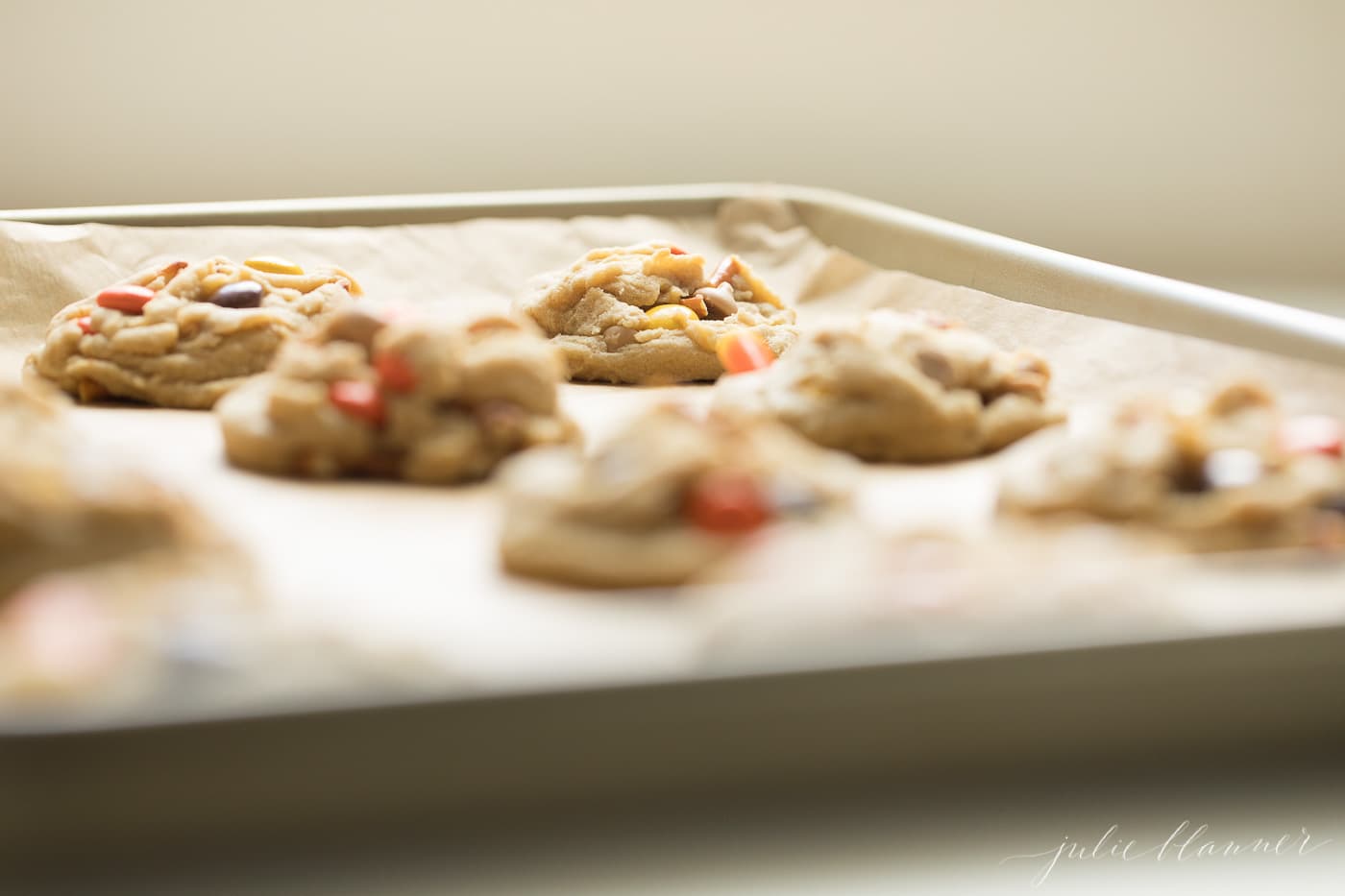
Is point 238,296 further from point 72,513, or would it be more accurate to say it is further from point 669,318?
point 72,513

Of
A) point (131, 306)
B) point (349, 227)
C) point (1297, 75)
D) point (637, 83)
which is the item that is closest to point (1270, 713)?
Result: point (131, 306)

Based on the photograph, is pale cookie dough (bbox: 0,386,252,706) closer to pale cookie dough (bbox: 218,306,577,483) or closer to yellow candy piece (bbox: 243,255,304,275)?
pale cookie dough (bbox: 218,306,577,483)

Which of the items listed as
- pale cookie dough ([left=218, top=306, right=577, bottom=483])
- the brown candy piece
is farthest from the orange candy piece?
the brown candy piece

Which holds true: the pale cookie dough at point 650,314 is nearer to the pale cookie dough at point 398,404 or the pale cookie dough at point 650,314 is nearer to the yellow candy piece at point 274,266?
the yellow candy piece at point 274,266

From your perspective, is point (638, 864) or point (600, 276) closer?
point (638, 864)

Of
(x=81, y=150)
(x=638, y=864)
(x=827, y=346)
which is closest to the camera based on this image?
(x=638, y=864)

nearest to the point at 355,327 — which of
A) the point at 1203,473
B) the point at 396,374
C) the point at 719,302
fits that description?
the point at 396,374

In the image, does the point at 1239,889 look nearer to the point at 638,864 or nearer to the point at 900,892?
the point at 900,892
